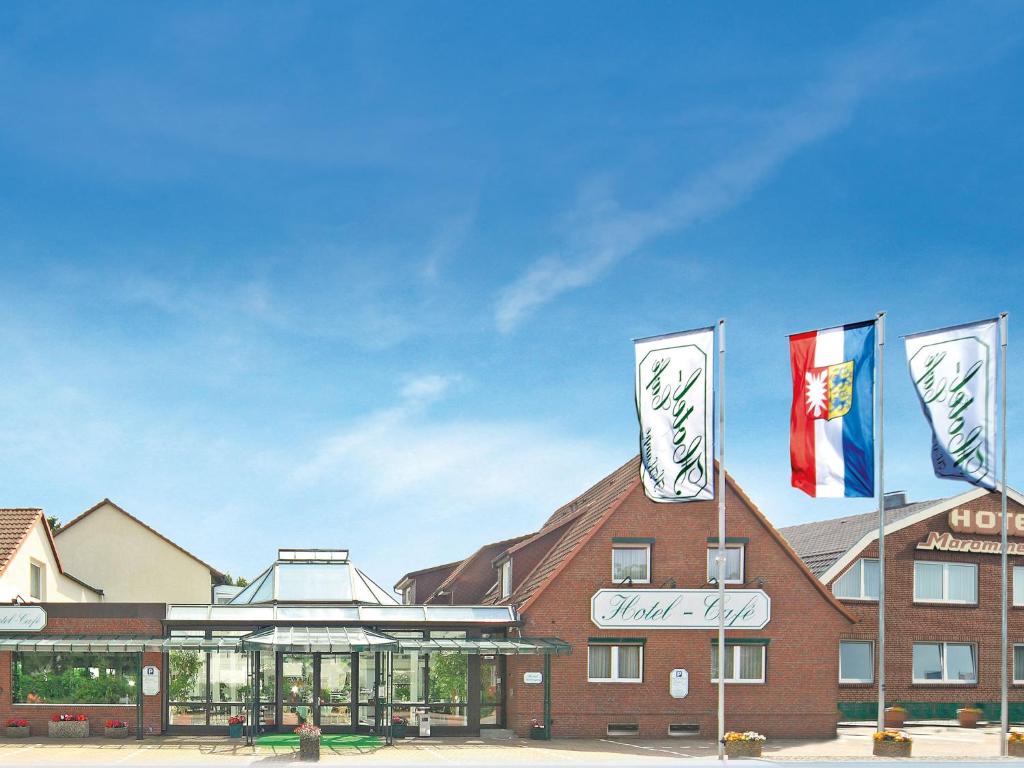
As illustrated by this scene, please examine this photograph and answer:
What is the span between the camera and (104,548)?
57.0 meters

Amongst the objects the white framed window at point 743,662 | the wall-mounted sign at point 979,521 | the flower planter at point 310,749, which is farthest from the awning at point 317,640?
the wall-mounted sign at point 979,521

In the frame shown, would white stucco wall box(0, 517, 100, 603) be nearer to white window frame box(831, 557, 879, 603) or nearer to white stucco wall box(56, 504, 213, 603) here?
white stucco wall box(56, 504, 213, 603)

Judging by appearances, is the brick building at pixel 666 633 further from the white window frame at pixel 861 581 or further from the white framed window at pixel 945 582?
the white framed window at pixel 945 582

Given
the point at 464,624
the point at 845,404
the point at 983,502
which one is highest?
the point at 845,404

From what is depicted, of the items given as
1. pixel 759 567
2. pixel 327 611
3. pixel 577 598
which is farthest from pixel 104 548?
pixel 759 567

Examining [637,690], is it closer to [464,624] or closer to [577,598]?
[577,598]

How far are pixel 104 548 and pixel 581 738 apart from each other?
29.7 m

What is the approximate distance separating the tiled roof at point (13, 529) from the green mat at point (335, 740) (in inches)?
428

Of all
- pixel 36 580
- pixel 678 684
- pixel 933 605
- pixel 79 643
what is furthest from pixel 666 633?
pixel 36 580

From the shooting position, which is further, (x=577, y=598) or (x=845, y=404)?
(x=577, y=598)

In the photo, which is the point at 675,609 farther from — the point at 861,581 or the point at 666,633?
the point at 861,581

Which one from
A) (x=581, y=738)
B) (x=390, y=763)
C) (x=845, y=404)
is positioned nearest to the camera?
(x=390, y=763)

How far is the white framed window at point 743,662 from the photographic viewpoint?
37719 mm

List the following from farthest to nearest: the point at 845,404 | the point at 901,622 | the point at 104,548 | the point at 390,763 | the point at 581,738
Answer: the point at 104,548 < the point at 901,622 < the point at 581,738 < the point at 845,404 < the point at 390,763
